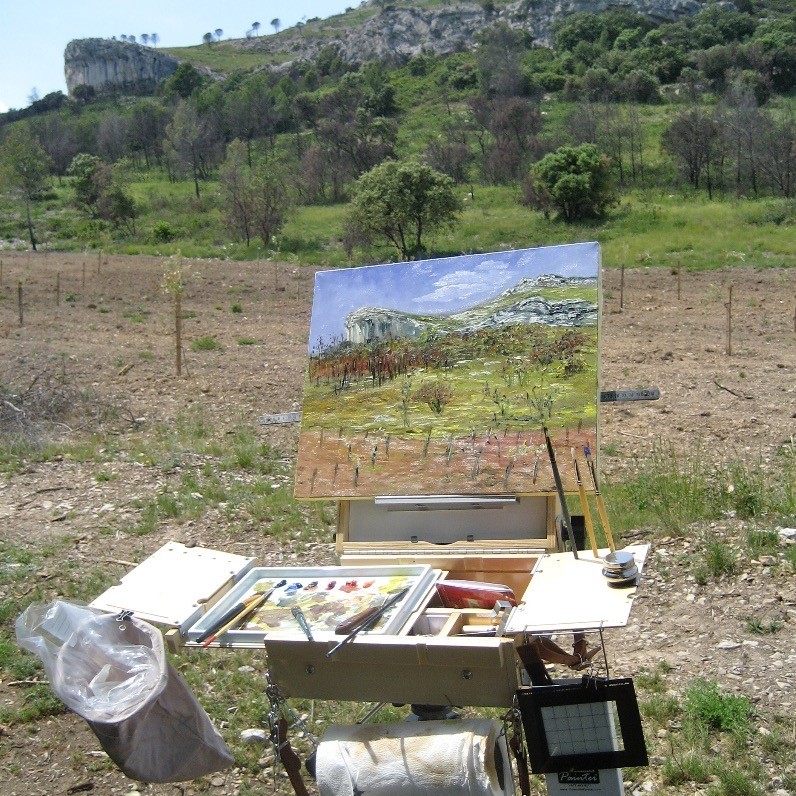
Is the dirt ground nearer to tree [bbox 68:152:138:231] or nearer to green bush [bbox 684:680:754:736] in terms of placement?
green bush [bbox 684:680:754:736]

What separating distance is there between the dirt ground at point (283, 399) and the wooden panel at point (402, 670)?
1.36 meters

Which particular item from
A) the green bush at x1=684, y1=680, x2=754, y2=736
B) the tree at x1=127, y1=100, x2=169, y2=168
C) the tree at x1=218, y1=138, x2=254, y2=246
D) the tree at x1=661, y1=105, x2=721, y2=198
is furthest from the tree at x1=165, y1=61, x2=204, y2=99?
the green bush at x1=684, y1=680, x2=754, y2=736

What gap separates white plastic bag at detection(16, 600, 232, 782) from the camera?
10.6 ft

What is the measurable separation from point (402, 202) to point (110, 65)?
10515cm

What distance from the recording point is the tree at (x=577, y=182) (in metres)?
32.6

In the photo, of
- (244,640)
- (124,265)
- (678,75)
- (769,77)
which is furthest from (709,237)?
(678,75)

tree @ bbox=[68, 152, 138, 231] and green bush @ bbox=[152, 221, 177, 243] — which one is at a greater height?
tree @ bbox=[68, 152, 138, 231]

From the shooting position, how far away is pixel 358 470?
16.3ft

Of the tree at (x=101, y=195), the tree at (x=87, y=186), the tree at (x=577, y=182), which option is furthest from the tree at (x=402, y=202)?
the tree at (x=87, y=186)

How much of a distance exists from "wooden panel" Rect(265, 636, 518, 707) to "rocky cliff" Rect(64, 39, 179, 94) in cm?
12459

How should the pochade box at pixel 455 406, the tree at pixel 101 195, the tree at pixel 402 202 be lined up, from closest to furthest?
the pochade box at pixel 455 406 < the tree at pixel 402 202 < the tree at pixel 101 195

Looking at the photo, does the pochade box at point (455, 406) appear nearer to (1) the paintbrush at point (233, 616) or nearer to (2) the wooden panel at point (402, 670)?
(1) the paintbrush at point (233, 616)

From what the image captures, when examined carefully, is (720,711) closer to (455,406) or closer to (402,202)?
(455,406)

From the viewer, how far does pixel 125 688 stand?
3279 mm
